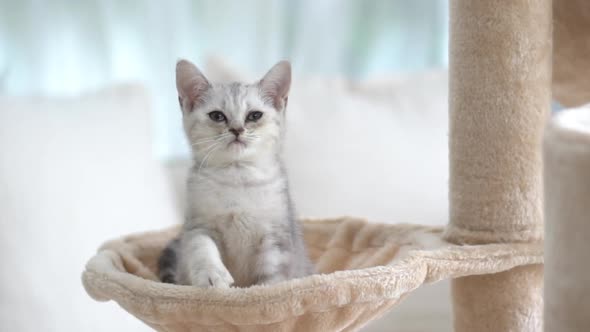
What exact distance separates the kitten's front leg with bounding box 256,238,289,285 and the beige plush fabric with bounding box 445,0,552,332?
11.4 inches

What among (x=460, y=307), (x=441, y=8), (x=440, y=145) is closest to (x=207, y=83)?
(x=460, y=307)

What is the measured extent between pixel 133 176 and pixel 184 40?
20.7 inches

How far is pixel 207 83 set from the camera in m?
1.14

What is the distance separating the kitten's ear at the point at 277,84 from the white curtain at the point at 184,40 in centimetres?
104

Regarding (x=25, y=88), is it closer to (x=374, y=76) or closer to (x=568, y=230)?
(x=374, y=76)

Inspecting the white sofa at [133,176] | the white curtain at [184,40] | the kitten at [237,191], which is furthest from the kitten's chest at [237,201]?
the white curtain at [184,40]

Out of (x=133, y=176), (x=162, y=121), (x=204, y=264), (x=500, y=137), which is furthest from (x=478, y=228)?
(x=162, y=121)

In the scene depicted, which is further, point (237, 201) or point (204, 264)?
point (237, 201)

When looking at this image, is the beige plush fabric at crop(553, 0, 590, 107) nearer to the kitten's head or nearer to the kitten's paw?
the kitten's head

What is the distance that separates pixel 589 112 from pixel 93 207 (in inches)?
48.7

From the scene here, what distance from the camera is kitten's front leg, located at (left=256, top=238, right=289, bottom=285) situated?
103 centimetres

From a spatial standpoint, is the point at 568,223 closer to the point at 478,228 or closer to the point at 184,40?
the point at 478,228

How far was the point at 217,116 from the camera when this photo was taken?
3.57 ft

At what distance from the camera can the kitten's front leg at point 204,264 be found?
0.91 meters
